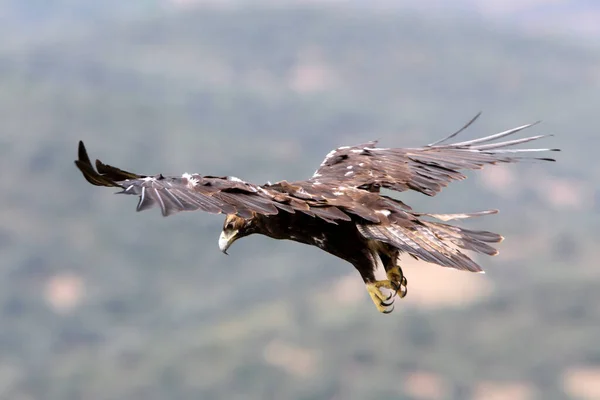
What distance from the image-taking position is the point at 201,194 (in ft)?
43.1

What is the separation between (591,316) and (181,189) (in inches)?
6320

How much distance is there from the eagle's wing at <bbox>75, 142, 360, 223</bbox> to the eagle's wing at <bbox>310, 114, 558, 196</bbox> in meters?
2.06

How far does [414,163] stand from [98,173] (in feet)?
18.3

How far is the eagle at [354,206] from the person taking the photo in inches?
513

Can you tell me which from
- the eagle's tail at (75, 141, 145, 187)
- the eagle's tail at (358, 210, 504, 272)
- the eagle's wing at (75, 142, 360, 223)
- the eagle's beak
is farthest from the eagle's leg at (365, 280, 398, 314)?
the eagle's tail at (75, 141, 145, 187)

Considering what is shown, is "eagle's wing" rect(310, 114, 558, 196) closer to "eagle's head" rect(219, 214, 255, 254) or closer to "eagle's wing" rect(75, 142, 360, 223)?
"eagle's head" rect(219, 214, 255, 254)

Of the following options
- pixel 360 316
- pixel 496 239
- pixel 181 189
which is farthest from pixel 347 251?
pixel 360 316

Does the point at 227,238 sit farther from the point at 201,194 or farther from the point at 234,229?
the point at 201,194

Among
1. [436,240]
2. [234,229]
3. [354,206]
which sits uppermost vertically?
[354,206]

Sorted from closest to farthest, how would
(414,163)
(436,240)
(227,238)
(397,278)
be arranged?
(436,240), (227,238), (397,278), (414,163)

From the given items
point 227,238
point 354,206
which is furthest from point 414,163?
point 227,238

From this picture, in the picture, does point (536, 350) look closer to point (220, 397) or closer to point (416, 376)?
point (416, 376)

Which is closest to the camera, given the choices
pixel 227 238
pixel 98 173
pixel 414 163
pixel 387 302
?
pixel 98 173

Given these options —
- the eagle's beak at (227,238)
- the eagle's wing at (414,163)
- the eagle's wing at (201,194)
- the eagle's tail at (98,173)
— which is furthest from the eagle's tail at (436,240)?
the eagle's tail at (98,173)
